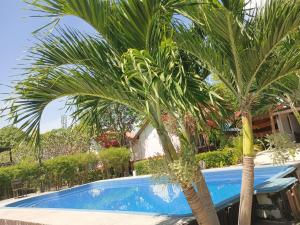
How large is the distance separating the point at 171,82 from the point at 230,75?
1354mm

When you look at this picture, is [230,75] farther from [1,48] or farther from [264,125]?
[264,125]

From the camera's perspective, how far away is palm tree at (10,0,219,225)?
401cm

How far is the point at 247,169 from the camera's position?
4488 mm

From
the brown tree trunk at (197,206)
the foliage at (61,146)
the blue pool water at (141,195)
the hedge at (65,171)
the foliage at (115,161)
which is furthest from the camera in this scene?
the foliage at (61,146)

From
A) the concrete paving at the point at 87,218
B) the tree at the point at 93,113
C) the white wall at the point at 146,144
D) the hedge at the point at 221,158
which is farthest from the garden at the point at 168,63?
the white wall at the point at 146,144

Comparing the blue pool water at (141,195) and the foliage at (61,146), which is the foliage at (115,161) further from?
the foliage at (61,146)

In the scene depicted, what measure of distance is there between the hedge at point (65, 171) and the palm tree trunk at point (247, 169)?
18.2 meters

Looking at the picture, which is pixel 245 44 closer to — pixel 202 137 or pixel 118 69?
pixel 118 69

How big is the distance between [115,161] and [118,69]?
19.0 metres

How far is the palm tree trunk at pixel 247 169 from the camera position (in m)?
4.47

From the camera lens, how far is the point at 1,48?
9.11 m

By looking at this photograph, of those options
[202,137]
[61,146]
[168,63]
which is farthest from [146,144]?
[168,63]

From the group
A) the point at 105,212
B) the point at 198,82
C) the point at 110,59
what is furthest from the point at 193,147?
the point at 105,212

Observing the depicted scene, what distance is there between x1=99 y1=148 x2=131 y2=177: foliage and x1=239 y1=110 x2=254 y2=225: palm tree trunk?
18797mm
